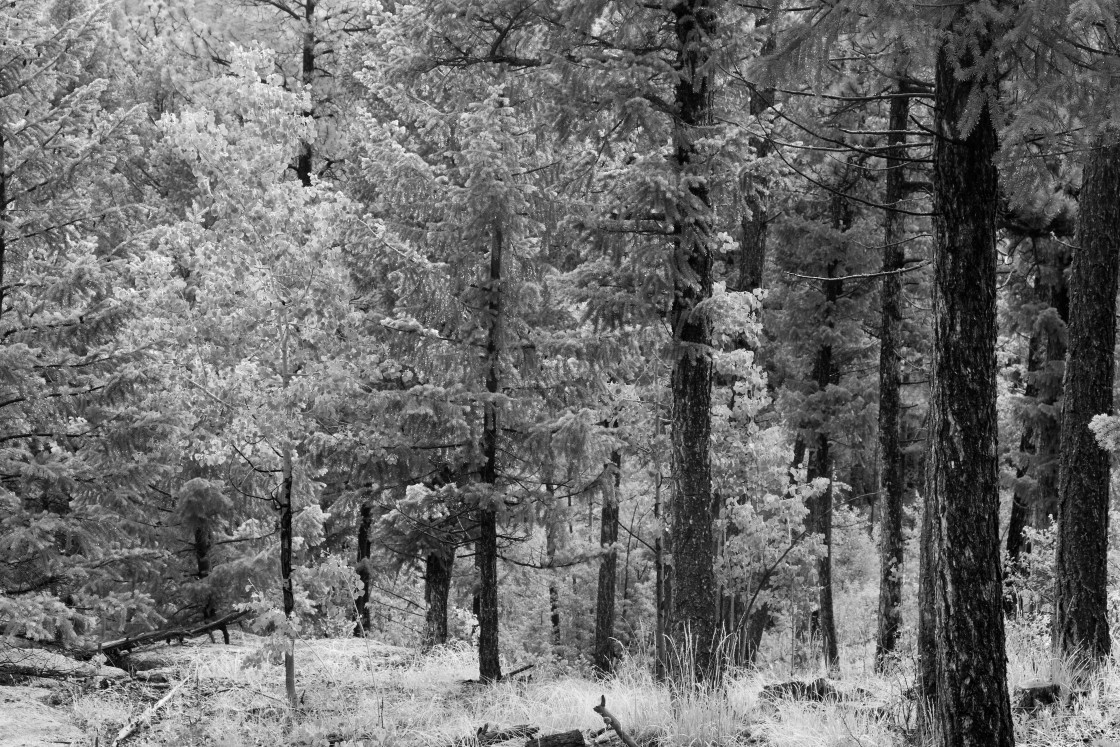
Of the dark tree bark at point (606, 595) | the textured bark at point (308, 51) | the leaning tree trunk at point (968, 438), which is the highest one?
the textured bark at point (308, 51)

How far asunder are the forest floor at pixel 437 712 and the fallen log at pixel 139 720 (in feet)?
0.12

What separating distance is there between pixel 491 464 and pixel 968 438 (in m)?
6.84

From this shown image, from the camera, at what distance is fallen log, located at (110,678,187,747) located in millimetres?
7167

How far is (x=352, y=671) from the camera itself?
11.1 m

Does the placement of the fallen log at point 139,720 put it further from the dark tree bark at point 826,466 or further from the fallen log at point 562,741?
the dark tree bark at point 826,466

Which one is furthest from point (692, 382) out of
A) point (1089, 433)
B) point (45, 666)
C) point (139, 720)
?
point (45, 666)

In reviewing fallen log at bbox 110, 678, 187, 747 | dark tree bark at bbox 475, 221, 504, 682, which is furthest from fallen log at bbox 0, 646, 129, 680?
dark tree bark at bbox 475, 221, 504, 682

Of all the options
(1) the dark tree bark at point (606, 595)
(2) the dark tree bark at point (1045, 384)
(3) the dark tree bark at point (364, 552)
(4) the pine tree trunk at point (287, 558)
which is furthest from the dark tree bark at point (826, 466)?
(4) the pine tree trunk at point (287, 558)

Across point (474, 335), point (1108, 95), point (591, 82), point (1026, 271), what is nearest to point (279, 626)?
point (474, 335)

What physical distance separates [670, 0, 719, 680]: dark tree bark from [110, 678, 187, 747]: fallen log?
15.8ft

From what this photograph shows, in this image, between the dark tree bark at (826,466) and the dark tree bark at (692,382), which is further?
the dark tree bark at (826,466)

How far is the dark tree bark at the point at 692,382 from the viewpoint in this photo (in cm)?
925

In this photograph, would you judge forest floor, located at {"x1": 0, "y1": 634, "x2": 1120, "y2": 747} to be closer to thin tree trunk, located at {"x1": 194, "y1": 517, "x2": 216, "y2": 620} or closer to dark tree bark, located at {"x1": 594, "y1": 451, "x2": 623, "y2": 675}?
thin tree trunk, located at {"x1": 194, "y1": 517, "x2": 216, "y2": 620}

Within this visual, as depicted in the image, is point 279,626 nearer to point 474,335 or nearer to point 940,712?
point 474,335
